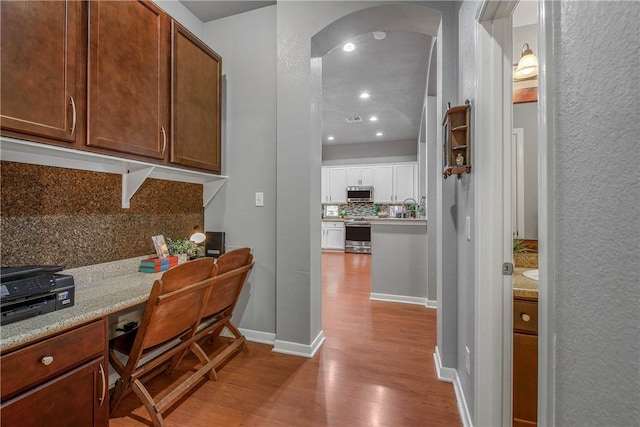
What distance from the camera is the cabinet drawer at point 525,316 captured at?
136 cm

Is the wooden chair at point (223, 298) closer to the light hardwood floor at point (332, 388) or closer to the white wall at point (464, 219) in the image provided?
the light hardwood floor at point (332, 388)

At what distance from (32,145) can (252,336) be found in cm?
203

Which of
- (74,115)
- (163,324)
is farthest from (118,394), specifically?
(74,115)

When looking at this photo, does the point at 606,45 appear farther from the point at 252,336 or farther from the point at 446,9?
the point at 252,336

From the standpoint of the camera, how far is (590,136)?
22.0 inches

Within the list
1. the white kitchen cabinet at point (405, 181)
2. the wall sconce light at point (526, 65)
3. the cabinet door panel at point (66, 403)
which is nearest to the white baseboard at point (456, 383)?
the cabinet door panel at point (66, 403)

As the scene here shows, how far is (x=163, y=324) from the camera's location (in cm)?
154

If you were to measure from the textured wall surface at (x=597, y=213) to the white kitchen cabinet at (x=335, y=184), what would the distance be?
24.3ft

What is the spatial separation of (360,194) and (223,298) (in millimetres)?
6073

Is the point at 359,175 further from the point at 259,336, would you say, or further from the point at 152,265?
the point at 152,265

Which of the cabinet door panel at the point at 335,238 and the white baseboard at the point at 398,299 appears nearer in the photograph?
the white baseboard at the point at 398,299

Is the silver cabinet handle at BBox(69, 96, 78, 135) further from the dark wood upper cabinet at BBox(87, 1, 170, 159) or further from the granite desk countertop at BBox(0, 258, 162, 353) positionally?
the granite desk countertop at BBox(0, 258, 162, 353)

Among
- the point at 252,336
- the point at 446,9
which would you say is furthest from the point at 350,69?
the point at 252,336

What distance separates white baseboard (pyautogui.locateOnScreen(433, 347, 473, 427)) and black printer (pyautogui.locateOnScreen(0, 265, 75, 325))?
2.02 m
